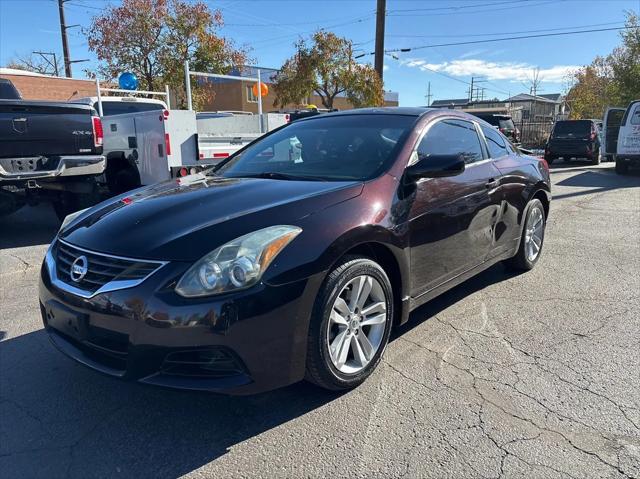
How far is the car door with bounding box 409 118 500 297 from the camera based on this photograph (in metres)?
3.47

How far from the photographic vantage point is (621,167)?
50.0 feet

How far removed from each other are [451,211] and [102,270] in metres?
2.37

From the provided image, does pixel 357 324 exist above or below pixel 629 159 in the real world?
below

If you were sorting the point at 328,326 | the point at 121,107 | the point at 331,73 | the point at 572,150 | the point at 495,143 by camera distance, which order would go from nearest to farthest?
the point at 328,326 < the point at 495,143 < the point at 121,107 < the point at 572,150 < the point at 331,73

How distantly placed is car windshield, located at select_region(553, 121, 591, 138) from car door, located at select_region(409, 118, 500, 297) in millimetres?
17052

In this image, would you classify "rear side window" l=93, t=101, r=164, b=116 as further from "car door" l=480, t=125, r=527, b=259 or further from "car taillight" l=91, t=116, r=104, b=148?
"car door" l=480, t=125, r=527, b=259

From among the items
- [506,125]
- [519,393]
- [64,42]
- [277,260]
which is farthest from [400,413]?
[64,42]

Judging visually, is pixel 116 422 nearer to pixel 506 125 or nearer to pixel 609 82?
pixel 506 125

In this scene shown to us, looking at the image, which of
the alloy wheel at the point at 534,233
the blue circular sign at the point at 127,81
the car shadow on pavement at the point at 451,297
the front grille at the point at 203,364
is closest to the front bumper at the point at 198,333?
the front grille at the point at 203,364

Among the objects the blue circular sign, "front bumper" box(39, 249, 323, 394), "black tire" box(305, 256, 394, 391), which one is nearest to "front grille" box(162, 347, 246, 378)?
"front bumper" box(39, 249, 323, 394)

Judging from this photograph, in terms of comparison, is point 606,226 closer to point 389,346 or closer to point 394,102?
point 389,346

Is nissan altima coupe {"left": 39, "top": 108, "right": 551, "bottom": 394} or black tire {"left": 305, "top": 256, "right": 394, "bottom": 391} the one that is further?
black tire {"left": 305, "top": 256, "right": 394, "bottom": 391}

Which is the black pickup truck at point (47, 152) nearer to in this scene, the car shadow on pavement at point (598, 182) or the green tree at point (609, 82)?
the car shadow on pavement at point (598, 182)

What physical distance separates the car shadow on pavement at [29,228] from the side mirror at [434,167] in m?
5.64
